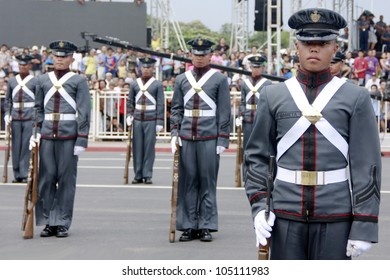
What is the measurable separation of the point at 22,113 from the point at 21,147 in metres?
0.54

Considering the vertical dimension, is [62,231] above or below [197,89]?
below

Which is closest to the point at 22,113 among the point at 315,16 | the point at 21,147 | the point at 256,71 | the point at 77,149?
the point at 21,147

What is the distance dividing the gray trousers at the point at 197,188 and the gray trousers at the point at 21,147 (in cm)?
589

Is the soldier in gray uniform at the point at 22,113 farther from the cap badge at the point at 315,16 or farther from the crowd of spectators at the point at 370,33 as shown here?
the crowd of spectators at the point at 370,33

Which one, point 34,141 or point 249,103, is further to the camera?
point 249,103

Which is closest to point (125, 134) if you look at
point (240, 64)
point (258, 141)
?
point (240, 64)

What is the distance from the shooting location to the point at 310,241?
570 cm

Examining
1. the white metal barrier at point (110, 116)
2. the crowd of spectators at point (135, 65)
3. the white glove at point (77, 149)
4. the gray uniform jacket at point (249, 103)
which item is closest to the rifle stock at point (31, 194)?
the white glove at point (77, 149)

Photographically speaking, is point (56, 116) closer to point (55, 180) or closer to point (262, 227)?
point (55, 180)

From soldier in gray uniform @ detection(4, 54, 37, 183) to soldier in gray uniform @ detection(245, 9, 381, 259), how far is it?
10916mm

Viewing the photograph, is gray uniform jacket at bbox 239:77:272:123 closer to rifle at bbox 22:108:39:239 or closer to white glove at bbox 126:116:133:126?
white glove at bbox 126:116:133:126

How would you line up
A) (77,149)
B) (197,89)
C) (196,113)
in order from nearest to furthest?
(77,149) → (197,89) → (196,113)

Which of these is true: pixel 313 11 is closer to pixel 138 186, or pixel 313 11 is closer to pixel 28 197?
pixel 28 197

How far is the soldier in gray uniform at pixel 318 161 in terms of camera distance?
18.5 ft
